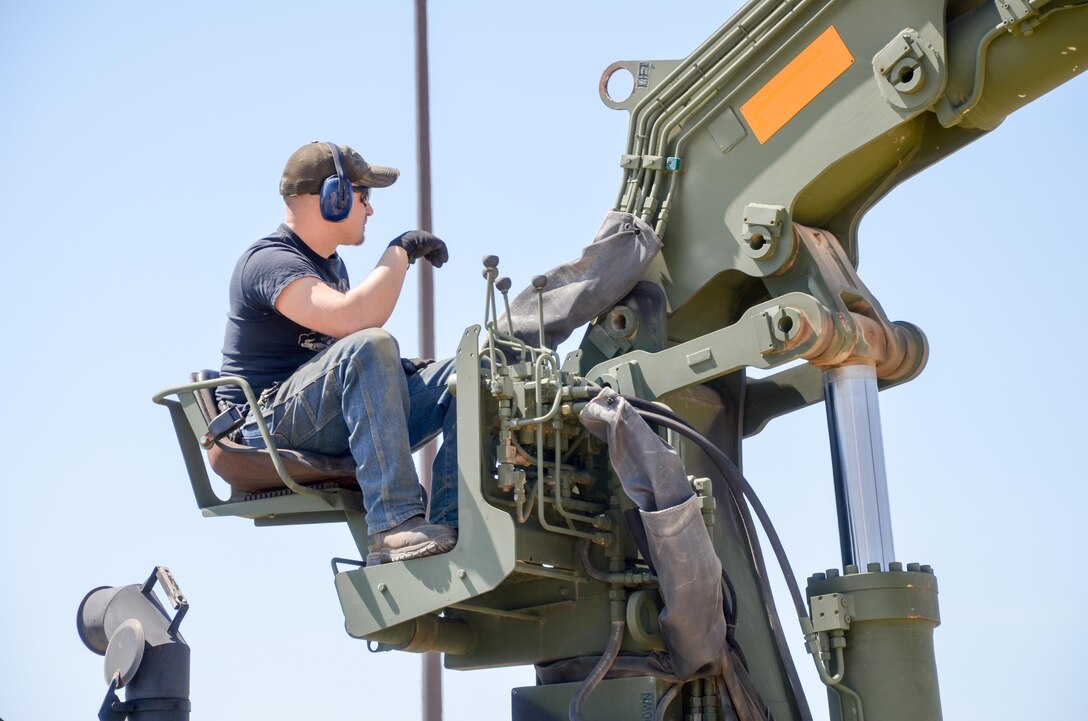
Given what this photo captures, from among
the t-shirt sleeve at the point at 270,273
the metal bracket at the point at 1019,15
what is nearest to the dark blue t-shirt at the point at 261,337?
the t-shirt sleeve at the point at 270,273

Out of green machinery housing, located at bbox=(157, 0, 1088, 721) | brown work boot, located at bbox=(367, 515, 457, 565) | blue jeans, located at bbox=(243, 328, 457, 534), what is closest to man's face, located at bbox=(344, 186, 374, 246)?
blue jeans, located at bbox=(243, 328, 457, 534)

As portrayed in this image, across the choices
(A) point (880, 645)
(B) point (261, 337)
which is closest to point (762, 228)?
(A) point (880, 645)

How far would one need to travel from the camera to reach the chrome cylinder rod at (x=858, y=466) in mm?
5035

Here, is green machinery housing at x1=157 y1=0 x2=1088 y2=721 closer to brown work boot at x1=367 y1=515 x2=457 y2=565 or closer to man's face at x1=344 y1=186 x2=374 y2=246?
brown work boot at x1=367 y1=515 x2=457 y2=565

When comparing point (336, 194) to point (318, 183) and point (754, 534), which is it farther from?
point (754, 534)

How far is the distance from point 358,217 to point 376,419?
3.78 ft

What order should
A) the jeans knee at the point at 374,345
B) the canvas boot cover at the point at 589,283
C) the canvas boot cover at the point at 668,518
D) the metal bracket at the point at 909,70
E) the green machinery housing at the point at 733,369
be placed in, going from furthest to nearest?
the canvas boot cover at the point at 589,283 < the jeans knee at the point at 374,345 < the metal bracket at the point at 909,70 < the green machinery housing at the point at 733,369 < the canvas boot cover at the point at 668,518

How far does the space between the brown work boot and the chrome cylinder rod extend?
1391mm

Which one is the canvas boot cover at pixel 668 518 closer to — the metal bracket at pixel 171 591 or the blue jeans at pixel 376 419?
the blue jeans at pixel 376 419

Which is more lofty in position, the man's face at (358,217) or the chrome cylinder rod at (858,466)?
the man's face at (358,217)

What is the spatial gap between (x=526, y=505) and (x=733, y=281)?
4.27 feet

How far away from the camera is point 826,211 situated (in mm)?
5527

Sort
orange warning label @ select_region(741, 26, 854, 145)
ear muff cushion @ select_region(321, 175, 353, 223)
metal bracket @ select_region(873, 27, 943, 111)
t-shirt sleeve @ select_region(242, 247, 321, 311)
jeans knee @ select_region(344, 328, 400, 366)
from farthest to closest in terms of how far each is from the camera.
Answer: ear muff cushion @ select_region(321, 175, 353, 223)
t-shirt sleeve @ select_region(242, 247, 321, 311)
orange warning label @ select_region(741, 26, 854, 145)
jeans knee @ select_region(344, 328, 400, 366)
metal bracket @ select_region(873, 27, 943, 111)

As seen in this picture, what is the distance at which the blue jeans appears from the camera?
16.6ft
